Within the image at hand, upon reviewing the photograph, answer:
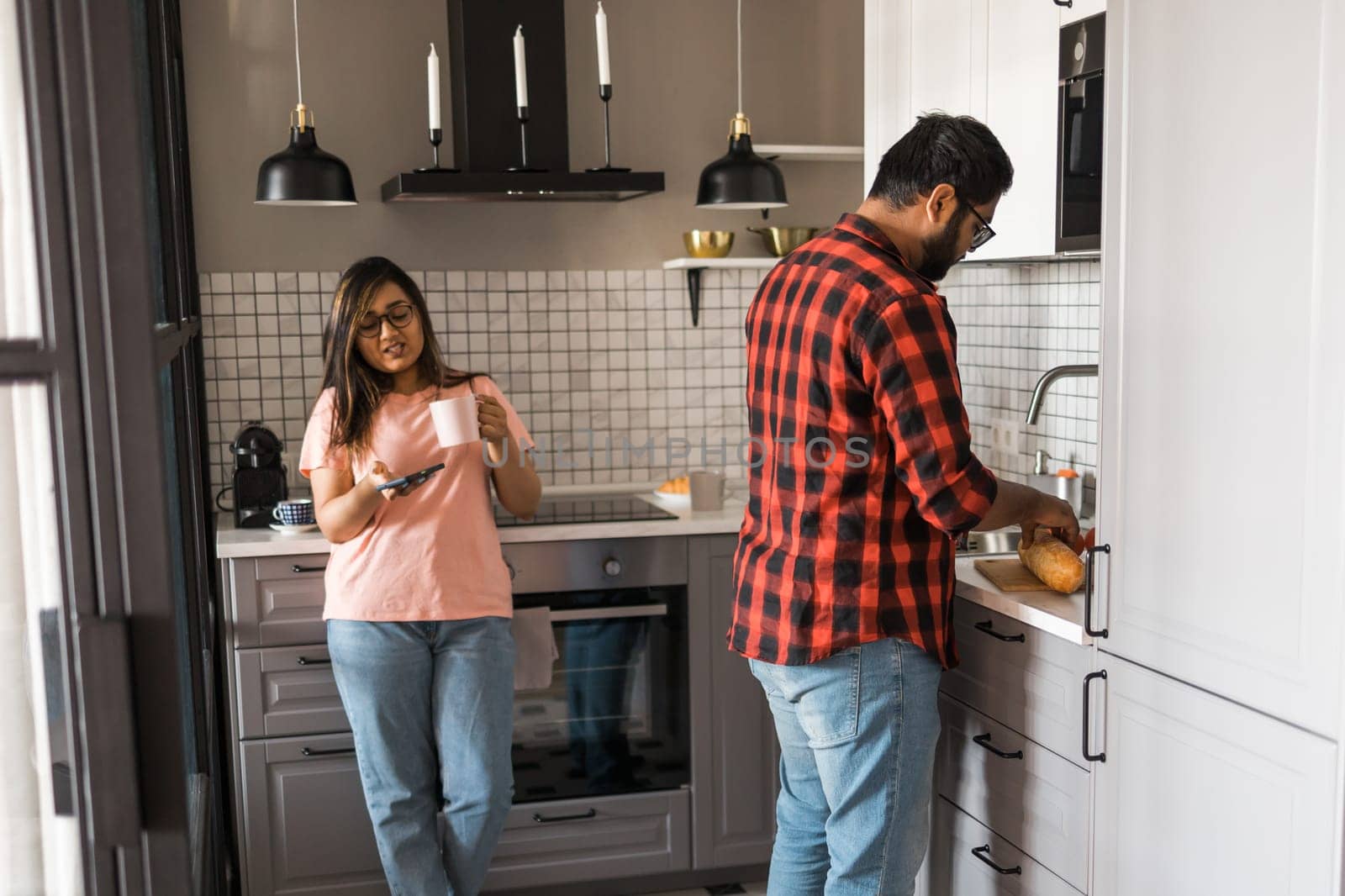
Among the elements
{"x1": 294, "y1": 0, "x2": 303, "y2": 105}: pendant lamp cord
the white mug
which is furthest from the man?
A: {"x1": 294, "y1": 0, "x2": 303, "y2": 105}: pendant lamp cord

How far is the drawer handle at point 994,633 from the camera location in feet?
7.27

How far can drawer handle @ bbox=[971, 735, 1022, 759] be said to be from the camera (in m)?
2.23

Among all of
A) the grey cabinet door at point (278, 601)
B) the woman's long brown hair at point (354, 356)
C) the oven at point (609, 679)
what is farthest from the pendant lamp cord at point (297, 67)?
the oven at point (609, 679)

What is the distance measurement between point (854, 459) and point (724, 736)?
1351 mm

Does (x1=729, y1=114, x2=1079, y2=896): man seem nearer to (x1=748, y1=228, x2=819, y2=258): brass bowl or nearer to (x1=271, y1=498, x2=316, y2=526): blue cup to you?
(x1=271, y1=498, x2=316, y2=526): blue cup

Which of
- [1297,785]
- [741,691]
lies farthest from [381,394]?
[1297,785]

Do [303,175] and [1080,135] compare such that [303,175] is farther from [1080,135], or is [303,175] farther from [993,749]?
[993,749]

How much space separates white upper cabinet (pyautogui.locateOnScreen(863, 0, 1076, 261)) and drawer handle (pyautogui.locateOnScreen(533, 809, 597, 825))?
5.21 feet

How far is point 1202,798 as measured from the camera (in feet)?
5.92

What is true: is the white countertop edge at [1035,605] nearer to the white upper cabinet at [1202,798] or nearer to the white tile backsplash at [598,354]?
the white upper cabinet at [1202,798]

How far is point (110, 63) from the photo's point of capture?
3.44ft

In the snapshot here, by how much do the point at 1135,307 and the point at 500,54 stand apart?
1873mm

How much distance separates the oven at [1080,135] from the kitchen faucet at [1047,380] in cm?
23

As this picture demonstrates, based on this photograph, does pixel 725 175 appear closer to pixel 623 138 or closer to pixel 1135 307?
pixel 623 138
